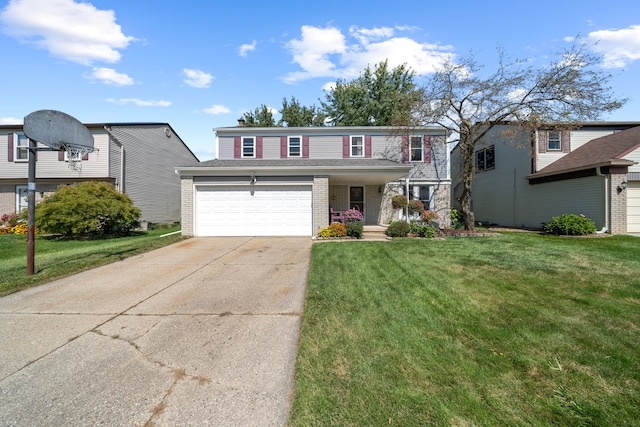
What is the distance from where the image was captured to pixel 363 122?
30.7 m

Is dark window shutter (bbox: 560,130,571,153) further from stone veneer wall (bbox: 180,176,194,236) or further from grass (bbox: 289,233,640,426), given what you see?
stone veneer wall (bbox: 180,176,194,236)

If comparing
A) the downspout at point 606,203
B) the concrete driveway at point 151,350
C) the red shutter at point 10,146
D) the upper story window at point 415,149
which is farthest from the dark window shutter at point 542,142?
the red shutter at point 10,146

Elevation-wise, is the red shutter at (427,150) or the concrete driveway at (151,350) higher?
the red shutter at (427,150)

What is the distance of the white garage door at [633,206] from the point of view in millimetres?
11797

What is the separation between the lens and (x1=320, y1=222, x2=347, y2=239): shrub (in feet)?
37.8

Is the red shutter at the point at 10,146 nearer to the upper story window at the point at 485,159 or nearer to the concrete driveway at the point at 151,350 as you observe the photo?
the concrete driveway at the point at 151,350

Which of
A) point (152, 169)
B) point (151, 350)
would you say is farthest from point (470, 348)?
point (152, 169)

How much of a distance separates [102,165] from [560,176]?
897 inches

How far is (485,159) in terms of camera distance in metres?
19.6

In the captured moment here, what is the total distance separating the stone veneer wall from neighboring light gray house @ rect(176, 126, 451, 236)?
0.04 m

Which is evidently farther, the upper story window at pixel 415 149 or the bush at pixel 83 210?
the upper story window at pixel 415 149

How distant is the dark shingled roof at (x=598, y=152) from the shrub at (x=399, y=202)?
6571 mm

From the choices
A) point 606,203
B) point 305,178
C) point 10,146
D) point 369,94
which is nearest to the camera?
point 606,203

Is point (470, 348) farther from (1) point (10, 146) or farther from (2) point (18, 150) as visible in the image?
(1) point (10, 146)
